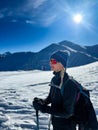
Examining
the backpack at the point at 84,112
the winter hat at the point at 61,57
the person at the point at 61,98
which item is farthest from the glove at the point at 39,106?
the winter hat at the point at 61,57

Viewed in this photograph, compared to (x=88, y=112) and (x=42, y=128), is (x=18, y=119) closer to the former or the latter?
(x=42, y=128)

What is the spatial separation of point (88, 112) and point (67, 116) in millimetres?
269

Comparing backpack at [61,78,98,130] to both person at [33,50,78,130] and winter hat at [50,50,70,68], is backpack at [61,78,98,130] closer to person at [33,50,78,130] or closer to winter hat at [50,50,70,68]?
person at [33,50,78,130]

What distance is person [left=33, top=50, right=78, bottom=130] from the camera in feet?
11.8

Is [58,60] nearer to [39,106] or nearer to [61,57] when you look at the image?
[61,57]

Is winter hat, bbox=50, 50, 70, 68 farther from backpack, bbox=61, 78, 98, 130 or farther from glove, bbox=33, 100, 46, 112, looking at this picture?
glove, bbox=33, 100, 46, 112

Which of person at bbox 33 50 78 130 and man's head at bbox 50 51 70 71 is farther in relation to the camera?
man's head at bbox 50 51 70 71

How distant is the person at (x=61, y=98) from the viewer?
3.59m

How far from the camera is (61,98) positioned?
12.3ft

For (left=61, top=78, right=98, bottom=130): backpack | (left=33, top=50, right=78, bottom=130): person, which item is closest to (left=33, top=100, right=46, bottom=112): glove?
(left=33, top=50, right=78, bottom=130): person

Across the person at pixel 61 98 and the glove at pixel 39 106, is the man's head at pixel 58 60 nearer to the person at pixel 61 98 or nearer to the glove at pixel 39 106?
the person at pixel 61 98

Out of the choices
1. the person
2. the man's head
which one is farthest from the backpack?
the man's head

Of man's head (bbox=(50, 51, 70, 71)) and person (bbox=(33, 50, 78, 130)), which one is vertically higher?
man's head (bbox=(50, 51, 70, 71))

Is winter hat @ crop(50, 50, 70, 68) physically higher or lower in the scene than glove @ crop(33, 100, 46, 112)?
higher
